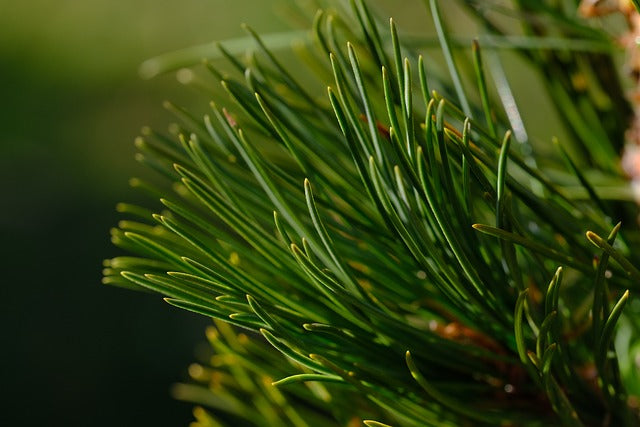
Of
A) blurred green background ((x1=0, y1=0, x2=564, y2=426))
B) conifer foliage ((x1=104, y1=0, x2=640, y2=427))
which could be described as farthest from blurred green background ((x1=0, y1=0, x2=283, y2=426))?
conifer foliage ((x1=104, y1=0, x2=640, y2=427))

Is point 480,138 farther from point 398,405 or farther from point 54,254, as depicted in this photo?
point 54,254

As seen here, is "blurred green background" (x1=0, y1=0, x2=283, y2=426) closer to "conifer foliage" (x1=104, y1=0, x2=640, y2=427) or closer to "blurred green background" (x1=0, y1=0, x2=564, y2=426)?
"blurred green background" (x1=0, y1=0, x2=564, y2=426)

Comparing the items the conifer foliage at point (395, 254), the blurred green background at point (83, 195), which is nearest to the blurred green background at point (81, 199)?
the blurred green background at point (83, 195)

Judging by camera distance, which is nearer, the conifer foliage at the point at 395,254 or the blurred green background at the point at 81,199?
the conifer foliage at the point at 395,254

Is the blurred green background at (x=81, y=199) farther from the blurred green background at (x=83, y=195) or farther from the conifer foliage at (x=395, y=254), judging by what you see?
the conifer foliage at (x=395, y=254)

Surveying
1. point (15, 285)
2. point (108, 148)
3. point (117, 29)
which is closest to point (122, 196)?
point (108, 148)

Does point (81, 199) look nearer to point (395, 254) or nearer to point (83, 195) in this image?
point (83, 195)
